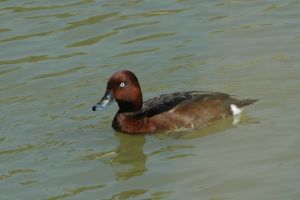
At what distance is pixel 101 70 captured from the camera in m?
13.3

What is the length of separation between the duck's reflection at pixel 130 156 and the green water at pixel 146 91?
14 millimetres

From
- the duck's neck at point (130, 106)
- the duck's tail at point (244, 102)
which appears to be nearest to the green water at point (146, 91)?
the duck's tail at point (244, 102)

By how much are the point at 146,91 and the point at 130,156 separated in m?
2.07

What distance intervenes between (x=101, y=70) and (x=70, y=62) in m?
0.69

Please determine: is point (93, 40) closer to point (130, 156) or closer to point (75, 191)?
point (130, 156)

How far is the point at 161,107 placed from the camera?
11.3 metres

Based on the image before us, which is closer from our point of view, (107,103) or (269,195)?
(269,195)

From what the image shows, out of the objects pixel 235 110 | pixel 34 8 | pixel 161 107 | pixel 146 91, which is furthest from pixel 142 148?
pixel 34 8

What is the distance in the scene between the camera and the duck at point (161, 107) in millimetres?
11328

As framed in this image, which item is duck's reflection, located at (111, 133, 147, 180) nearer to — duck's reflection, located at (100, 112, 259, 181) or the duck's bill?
duck's reflection, located at (100, 112, 259, 181)

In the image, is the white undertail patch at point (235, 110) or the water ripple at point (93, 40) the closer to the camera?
the white undertail patch at point (235, 110)

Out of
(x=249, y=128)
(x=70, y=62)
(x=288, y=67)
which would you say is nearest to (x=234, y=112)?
(x=249, y=128)

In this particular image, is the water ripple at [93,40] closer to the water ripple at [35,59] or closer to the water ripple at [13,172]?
the water ripple at [35,59]

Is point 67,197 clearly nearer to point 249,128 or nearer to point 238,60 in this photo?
point 249,128
